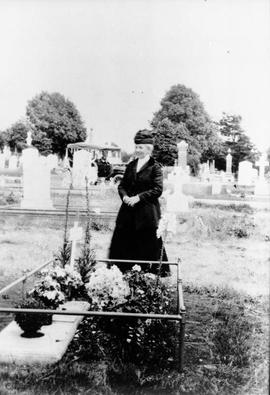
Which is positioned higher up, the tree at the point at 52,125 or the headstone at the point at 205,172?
the tree at the point at 52,125

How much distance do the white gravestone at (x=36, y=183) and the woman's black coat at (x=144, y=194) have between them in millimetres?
6314

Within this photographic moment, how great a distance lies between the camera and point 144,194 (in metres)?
5.15

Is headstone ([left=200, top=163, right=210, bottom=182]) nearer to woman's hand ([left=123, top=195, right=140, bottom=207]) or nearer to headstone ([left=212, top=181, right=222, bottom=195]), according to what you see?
headstone ([left=212, top=181, right=222, bottom=195])

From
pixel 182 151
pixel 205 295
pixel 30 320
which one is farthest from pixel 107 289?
pixel 182 151

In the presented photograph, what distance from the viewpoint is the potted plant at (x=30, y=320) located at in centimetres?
362

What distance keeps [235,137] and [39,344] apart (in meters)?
13.7

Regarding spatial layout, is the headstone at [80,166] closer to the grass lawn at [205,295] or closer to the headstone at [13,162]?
the grass lawn at [205,295]

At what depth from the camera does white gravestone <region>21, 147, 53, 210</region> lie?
11.2 m

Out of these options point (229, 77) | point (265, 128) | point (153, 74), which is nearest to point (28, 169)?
point (153, 74)

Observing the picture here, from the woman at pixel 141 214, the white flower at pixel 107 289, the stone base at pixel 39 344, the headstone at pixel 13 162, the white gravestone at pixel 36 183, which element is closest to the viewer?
the stone base at pixel 39 344

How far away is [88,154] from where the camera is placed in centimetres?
1395

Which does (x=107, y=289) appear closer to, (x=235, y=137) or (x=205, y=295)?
(x=205, y=295)

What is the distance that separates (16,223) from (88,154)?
15.2ft

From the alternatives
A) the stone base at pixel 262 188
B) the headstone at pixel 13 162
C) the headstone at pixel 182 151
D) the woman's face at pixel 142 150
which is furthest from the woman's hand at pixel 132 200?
the headstone at pixel 13 162
